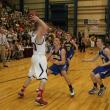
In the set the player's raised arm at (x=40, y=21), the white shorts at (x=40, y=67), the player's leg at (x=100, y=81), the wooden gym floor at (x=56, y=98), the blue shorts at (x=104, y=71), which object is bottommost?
the wooden gym floor at (x=56, y=98)

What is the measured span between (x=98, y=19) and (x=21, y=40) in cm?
1312

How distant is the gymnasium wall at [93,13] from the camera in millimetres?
29859

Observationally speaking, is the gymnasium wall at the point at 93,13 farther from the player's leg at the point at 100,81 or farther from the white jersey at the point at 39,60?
the white jersey at the point at 39,60

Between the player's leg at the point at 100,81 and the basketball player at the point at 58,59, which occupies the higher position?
the basketball player at the point at 58,59

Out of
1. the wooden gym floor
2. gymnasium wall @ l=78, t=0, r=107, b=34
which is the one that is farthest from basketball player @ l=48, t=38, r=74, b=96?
gymnasium wall @ l=78, t=0, r=107, b=34

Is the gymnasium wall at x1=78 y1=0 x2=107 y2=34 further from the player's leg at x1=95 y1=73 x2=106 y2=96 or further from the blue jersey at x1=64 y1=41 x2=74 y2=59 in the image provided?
the player's leg at x1=95 y1=73 x2=106 y2=96

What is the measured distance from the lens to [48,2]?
3139 cm

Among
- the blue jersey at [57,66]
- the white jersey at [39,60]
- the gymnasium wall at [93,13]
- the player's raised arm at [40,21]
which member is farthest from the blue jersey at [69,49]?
the gymnasium wall at [93,13]

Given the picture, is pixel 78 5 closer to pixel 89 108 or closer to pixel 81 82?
pixel 81 82

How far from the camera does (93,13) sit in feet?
99.4

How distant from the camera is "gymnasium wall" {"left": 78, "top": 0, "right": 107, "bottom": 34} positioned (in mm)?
29859

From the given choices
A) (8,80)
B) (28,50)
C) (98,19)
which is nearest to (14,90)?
(8,80)

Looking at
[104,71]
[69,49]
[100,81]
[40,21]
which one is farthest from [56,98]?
[69,49]

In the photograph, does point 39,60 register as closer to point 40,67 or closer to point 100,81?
point 40,67
